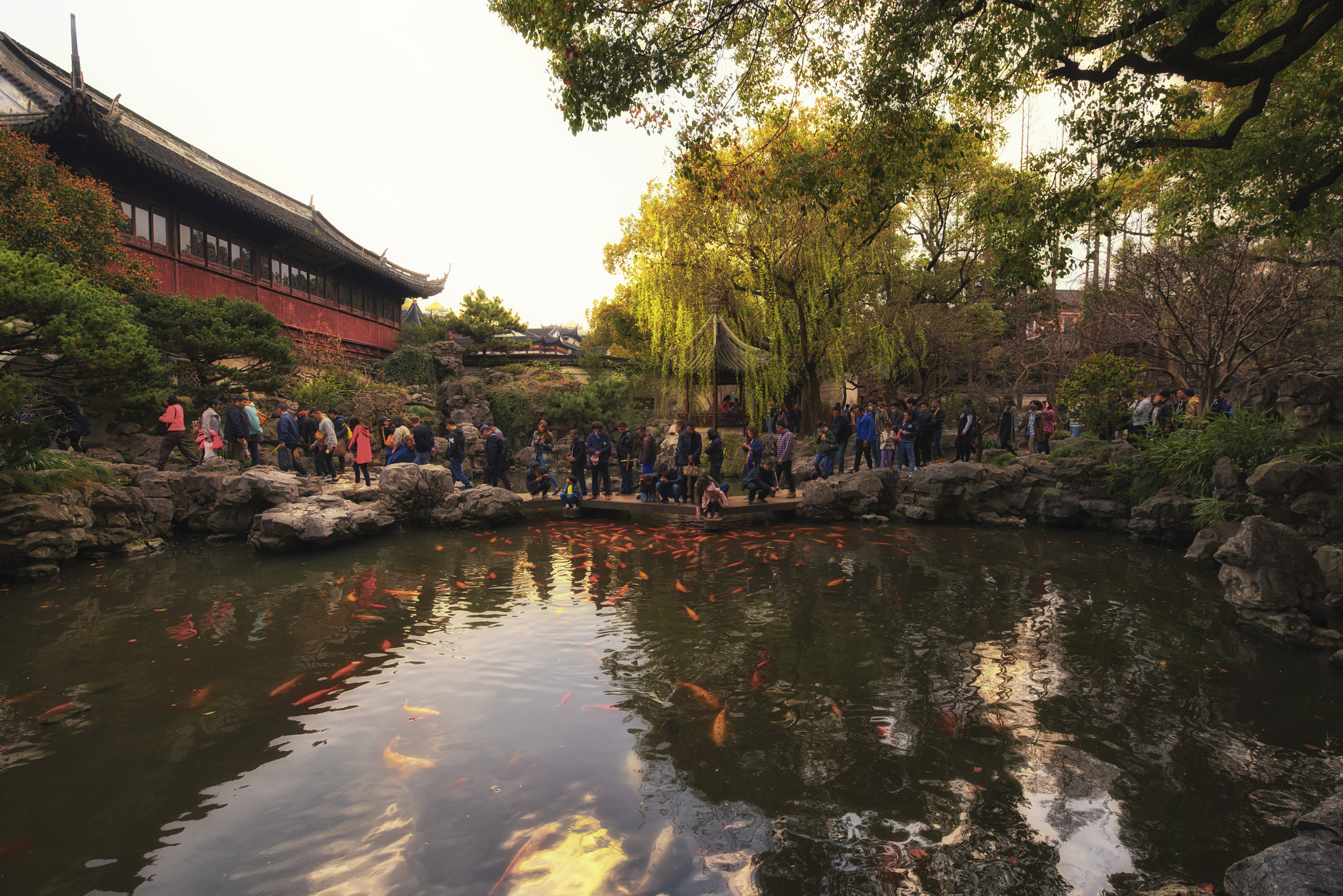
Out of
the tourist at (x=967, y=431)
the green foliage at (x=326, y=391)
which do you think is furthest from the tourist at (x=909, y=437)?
the green foliage at (x=326, y=391)

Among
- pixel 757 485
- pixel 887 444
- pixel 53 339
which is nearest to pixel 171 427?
pixel 53 339

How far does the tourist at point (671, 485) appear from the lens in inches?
473

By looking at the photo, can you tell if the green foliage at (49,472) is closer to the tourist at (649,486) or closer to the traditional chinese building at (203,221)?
the traditional chinese building at (203,221)

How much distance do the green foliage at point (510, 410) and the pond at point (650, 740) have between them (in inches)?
728

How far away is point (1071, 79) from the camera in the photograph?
608 centimetres

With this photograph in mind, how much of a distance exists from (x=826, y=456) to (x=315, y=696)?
37.4ft

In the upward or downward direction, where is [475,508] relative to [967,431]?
downward

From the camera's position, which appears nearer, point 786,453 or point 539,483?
point 786,453

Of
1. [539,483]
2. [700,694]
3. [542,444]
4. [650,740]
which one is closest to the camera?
[650,740]

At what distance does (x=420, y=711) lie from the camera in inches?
166

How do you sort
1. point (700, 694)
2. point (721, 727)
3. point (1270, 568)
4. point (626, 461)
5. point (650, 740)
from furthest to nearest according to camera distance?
point (626, 461) < point (1270, 568) < point (700, 694) < point (721, 727) < point (650, 740)

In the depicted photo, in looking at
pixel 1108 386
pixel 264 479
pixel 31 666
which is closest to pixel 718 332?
pixel 1108 386

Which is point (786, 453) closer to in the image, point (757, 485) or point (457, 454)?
point (757, 485)

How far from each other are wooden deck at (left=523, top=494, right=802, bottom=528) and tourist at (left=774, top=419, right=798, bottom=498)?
616 mm
